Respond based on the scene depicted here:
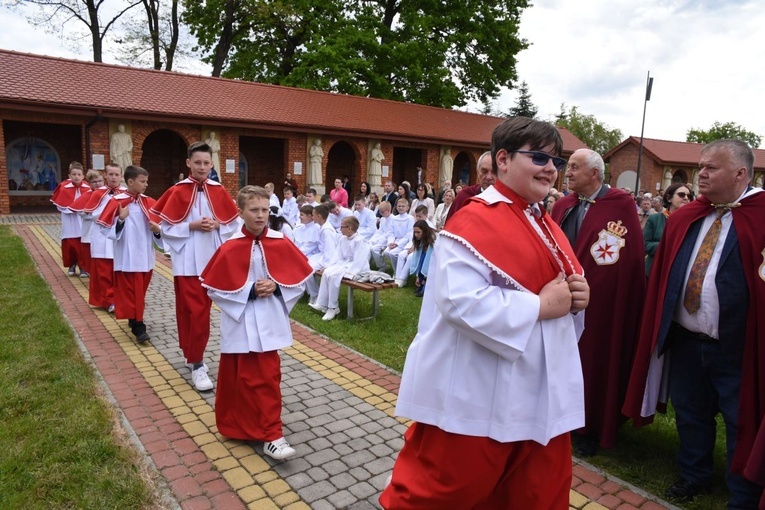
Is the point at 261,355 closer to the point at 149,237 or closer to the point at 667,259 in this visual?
the point at 667,259

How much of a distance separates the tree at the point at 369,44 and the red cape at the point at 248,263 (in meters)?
24.8

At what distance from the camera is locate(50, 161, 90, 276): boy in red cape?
31.9 ft

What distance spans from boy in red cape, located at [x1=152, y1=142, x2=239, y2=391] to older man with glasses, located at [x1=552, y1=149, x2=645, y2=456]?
326 centimetres

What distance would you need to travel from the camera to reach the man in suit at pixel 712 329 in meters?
3.19

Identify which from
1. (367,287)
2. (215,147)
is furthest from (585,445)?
(215,147)

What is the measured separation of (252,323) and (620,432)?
10.2ft

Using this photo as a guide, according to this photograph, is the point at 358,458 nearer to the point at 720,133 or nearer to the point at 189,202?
the point at 189,202

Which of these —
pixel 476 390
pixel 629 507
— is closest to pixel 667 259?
pixel 629 507

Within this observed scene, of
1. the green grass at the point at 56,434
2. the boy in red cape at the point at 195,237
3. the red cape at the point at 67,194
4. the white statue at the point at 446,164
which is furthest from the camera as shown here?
the white statue at the point at 446,164

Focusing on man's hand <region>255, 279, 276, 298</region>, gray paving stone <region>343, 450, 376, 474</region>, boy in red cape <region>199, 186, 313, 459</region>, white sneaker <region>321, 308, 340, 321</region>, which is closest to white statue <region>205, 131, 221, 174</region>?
white sneaker <region>321, 308, 340, 321</region>

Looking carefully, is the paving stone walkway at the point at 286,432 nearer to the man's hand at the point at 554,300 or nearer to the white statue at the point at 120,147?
the man's hand at the point at 554,300

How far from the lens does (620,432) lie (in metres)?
4.57

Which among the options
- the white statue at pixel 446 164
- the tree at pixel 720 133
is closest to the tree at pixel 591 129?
the tree at pixel 720 133

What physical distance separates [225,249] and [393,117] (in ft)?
73.5
